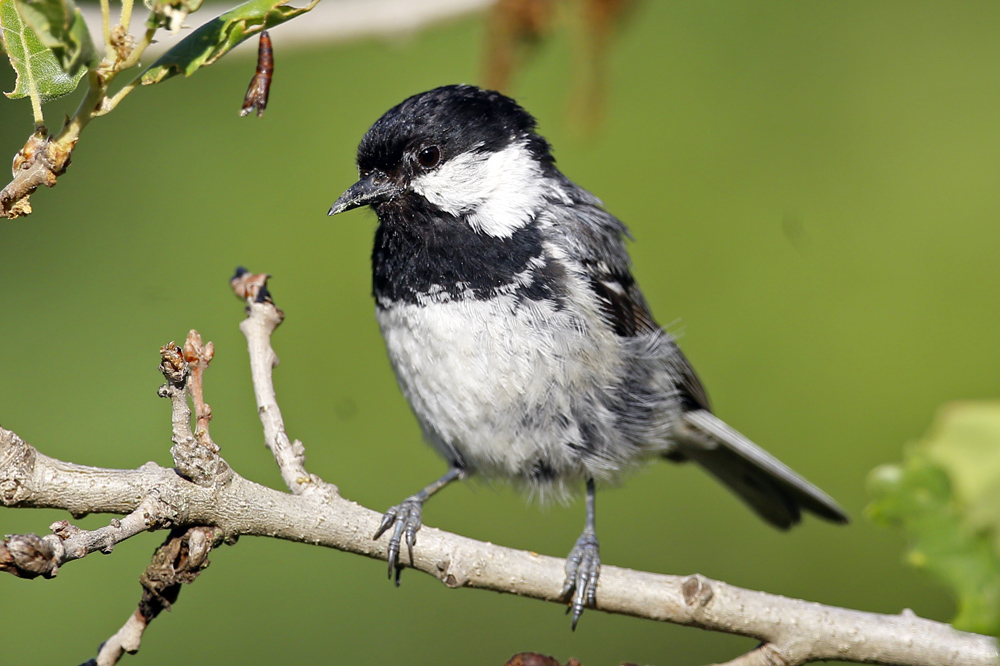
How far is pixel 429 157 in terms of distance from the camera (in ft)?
9.19

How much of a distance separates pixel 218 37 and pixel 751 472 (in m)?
2.75

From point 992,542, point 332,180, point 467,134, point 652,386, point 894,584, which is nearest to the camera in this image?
point 992,542

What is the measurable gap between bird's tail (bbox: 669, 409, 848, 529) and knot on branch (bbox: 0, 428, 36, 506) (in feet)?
7.80

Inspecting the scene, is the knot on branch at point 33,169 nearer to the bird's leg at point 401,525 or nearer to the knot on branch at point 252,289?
the knot on branch at point 252,289

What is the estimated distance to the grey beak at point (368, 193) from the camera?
2703mm

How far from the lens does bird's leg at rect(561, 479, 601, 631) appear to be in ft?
7.66

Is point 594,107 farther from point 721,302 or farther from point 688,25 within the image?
point 688,25

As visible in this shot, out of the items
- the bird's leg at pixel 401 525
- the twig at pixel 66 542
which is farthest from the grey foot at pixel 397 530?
the twig at pixel 66 542

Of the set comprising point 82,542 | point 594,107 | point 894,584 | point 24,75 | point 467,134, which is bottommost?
point 82,542

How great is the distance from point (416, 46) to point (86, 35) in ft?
11.8

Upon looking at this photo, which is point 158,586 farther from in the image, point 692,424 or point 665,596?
point 692,424

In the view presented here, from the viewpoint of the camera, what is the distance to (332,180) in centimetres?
422

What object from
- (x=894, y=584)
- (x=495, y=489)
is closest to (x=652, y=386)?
(x=495, y=489)

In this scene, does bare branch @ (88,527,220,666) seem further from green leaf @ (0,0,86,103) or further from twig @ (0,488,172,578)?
green leaf @ (0,0,86,103)
